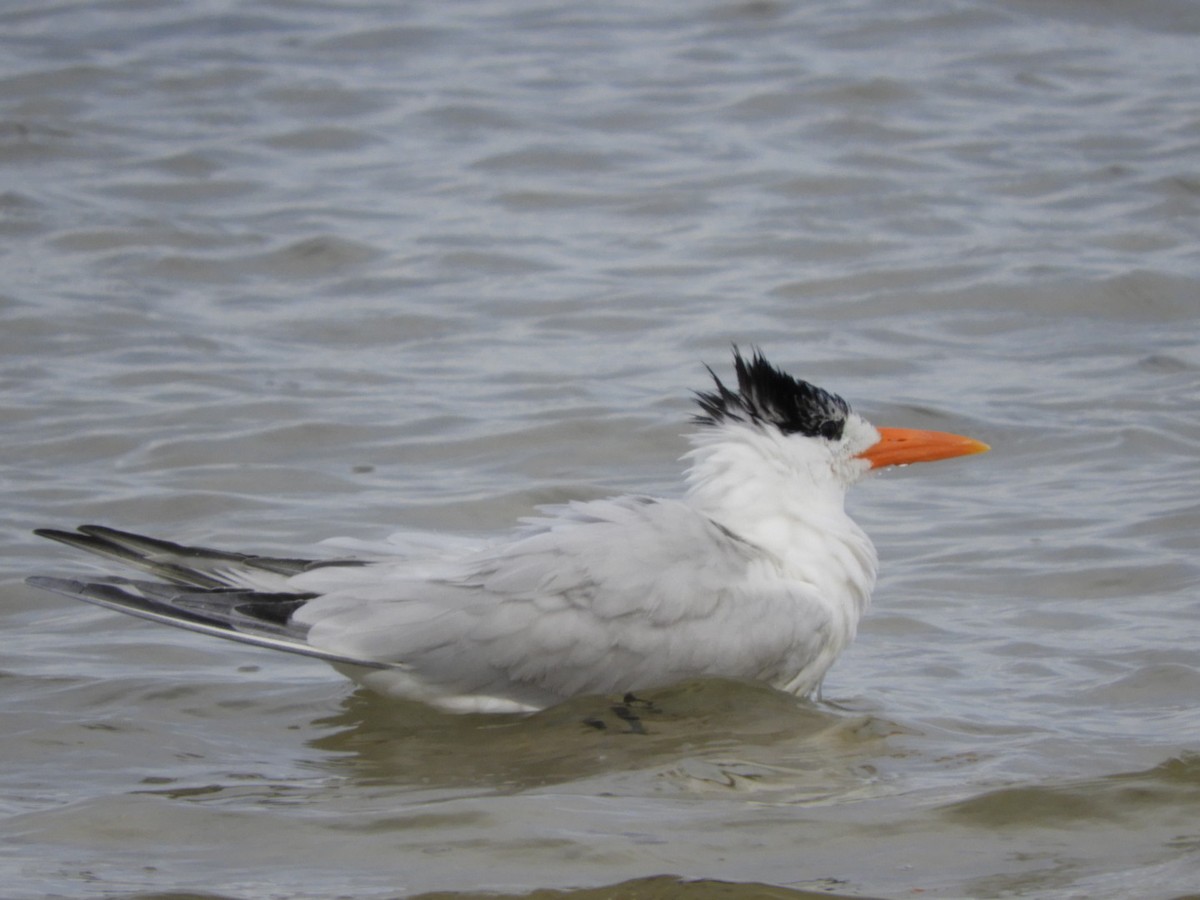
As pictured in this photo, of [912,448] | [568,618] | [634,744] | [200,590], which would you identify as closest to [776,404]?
[912,448]

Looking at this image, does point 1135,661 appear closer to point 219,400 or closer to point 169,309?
point 219,400

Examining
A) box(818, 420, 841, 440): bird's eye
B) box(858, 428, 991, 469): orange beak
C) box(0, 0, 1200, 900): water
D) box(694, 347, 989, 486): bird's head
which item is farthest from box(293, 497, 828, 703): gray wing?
box(858, 428, 991, 469): orange beak

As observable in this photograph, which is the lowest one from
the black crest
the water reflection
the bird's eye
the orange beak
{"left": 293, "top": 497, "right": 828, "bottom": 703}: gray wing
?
the water reflection

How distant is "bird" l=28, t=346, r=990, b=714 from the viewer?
5.05 m

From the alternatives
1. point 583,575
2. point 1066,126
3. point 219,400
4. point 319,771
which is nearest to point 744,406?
point 583,575

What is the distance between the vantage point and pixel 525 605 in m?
5.11

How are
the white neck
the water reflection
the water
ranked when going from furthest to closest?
the white neck
the water reflection
the water

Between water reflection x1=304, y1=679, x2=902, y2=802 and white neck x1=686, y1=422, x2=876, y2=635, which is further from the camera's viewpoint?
white neck x1=686, y1=422, x2=876, y2=635

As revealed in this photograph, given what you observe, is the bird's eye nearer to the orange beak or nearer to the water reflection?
the orange beak

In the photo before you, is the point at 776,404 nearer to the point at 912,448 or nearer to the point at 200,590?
the point at 912,448

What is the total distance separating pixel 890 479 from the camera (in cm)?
756

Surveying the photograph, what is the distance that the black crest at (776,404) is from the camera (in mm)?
5715

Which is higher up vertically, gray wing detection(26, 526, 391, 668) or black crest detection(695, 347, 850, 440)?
black crest detection(695, 347, 850, 440)

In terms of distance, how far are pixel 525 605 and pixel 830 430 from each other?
4.15ft
